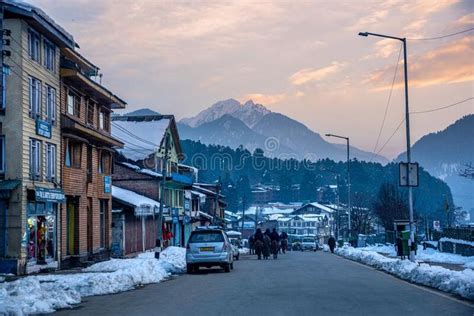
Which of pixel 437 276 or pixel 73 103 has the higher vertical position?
pixel 73 103

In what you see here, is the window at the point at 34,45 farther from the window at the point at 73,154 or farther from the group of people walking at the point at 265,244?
the group of people walking at the point at 265,244

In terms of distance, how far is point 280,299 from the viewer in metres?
16.6

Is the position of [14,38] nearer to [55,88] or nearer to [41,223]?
[55,88]

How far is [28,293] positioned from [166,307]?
160 inches

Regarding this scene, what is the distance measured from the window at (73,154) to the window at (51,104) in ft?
8.82

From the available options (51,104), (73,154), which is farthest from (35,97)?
(73,154)

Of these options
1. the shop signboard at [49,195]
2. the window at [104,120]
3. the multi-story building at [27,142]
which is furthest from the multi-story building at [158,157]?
the multi-story building at [27,142]

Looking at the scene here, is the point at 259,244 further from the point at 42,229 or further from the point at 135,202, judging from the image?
the point at 42,229

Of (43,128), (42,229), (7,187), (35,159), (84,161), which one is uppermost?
(43,128)

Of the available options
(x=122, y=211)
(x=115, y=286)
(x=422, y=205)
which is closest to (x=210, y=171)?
(x=422, y=205)

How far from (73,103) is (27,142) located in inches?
289

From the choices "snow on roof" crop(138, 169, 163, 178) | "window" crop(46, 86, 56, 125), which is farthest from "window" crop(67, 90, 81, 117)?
"snow on roof" crop(138, 169, 163, 178)

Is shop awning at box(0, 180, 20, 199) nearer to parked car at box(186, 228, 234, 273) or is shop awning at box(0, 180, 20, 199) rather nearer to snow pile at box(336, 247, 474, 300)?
parked car at box(186, 228, 234, 273)

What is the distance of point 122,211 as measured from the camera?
45312 mm
